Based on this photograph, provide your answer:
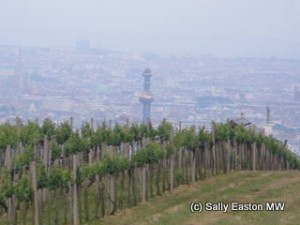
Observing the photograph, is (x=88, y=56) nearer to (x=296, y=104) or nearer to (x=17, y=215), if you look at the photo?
(x=296, y=104)

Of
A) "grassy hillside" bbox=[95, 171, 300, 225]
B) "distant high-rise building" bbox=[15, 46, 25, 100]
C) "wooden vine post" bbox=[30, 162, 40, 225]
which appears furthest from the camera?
"distant high-rise building" bbox=[15, 46, 25, 100]

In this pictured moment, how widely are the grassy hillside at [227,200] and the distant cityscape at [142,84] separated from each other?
2608 cm

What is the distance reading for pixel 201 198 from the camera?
17734 millimetres

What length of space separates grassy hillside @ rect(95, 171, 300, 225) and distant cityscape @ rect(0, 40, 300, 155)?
26.1 m

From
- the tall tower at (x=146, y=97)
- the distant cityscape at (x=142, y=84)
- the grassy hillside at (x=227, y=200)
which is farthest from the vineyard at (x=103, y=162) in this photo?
the tall tower at (x=146, y=97)

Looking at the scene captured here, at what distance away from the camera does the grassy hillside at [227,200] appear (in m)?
15.0

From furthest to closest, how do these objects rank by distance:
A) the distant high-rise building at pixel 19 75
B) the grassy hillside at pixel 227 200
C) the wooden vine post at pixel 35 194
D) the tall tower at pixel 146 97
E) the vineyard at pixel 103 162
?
the distant high-rise building at pixel 19 75, the tall tower at pixel 146 97, the vineyard at pixel 103 162, the grassy hillside at pixel 227 200, the wooden vine post at pixel 35 194

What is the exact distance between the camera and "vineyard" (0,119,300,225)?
15172 millimetres

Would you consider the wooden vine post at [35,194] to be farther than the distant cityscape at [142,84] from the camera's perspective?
No

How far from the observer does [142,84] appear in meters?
82.1

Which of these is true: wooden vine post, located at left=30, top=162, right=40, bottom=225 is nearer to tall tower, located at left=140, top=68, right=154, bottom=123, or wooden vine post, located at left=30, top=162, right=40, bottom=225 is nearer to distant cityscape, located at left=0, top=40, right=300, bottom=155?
distant cityscape, located at left=0, top=40, right=300, bottom=155

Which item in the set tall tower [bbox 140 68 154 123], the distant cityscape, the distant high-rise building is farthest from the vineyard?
the distant high-rise building

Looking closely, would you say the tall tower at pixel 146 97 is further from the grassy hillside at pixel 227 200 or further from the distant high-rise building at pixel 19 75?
the grassy hillside at pixel 227 200

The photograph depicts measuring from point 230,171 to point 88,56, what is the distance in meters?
81.9
